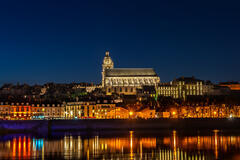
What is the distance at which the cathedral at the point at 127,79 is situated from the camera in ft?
544

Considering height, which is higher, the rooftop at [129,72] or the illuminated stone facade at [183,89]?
the rooftop at [129,72]

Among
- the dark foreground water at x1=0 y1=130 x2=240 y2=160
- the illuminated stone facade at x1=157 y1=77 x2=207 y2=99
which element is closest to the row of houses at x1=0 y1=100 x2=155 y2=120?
the dark foreground water at x1=0 y1=130 x2=240 y2=160

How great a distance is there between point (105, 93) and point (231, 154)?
122 m

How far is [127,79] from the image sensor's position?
6703 inches

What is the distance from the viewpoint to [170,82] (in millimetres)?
168125

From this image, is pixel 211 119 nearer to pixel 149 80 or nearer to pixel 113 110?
pixel 113 110

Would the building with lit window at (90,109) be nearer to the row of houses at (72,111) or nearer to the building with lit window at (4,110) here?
the row of houses at (72,111)

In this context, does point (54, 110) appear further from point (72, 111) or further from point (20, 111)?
point (20, 111)

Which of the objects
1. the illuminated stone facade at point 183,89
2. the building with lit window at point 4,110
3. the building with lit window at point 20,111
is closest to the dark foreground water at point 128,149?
the building with lit window at point 4,110

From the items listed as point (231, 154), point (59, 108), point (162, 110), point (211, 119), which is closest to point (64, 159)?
point (231, 154)

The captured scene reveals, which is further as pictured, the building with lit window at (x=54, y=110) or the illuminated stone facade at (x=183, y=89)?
the illuminated stone facade at (x=183, y=89)

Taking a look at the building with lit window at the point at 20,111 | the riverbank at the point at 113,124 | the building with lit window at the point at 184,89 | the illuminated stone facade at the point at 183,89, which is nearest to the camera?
the riverbank at the point at 113,124

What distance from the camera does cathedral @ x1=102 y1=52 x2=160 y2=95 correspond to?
166m

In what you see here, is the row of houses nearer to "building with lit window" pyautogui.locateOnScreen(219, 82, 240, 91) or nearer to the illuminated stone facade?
the illuminated stone facade
